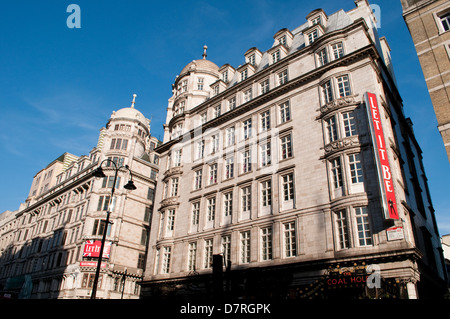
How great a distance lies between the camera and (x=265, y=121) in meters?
29.8

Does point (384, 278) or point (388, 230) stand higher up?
point (388, 230)

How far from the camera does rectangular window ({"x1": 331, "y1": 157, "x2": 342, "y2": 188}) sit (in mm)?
22062

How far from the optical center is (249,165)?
28.6m

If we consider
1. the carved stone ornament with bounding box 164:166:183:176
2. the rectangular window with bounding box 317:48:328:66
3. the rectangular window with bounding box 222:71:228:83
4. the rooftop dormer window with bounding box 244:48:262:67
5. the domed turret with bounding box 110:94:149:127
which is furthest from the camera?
the domed turret with bounding box 110:94:149:127

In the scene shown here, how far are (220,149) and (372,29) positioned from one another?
743 inches

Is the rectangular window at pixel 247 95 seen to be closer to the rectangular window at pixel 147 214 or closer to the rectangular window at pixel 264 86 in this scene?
the rectangular window at pixel 264 86

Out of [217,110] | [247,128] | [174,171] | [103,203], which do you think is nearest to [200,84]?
[217,110]

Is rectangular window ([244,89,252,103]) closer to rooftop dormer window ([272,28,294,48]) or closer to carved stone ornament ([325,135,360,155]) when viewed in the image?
rooftop dormer window ([272,28,294,48])

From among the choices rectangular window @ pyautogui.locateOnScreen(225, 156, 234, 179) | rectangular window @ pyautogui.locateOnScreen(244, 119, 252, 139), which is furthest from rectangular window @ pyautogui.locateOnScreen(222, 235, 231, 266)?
rectangular window @ pyautogui.locateOnScreen(244, 119, 252, 139)

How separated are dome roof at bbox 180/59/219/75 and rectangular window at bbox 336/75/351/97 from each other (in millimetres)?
21672

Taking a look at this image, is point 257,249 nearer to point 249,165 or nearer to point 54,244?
point 249,165

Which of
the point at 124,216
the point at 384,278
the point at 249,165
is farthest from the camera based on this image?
the point at 124,216

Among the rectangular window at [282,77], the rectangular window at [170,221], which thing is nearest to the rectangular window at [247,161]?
the rectangular window at [282,77]
